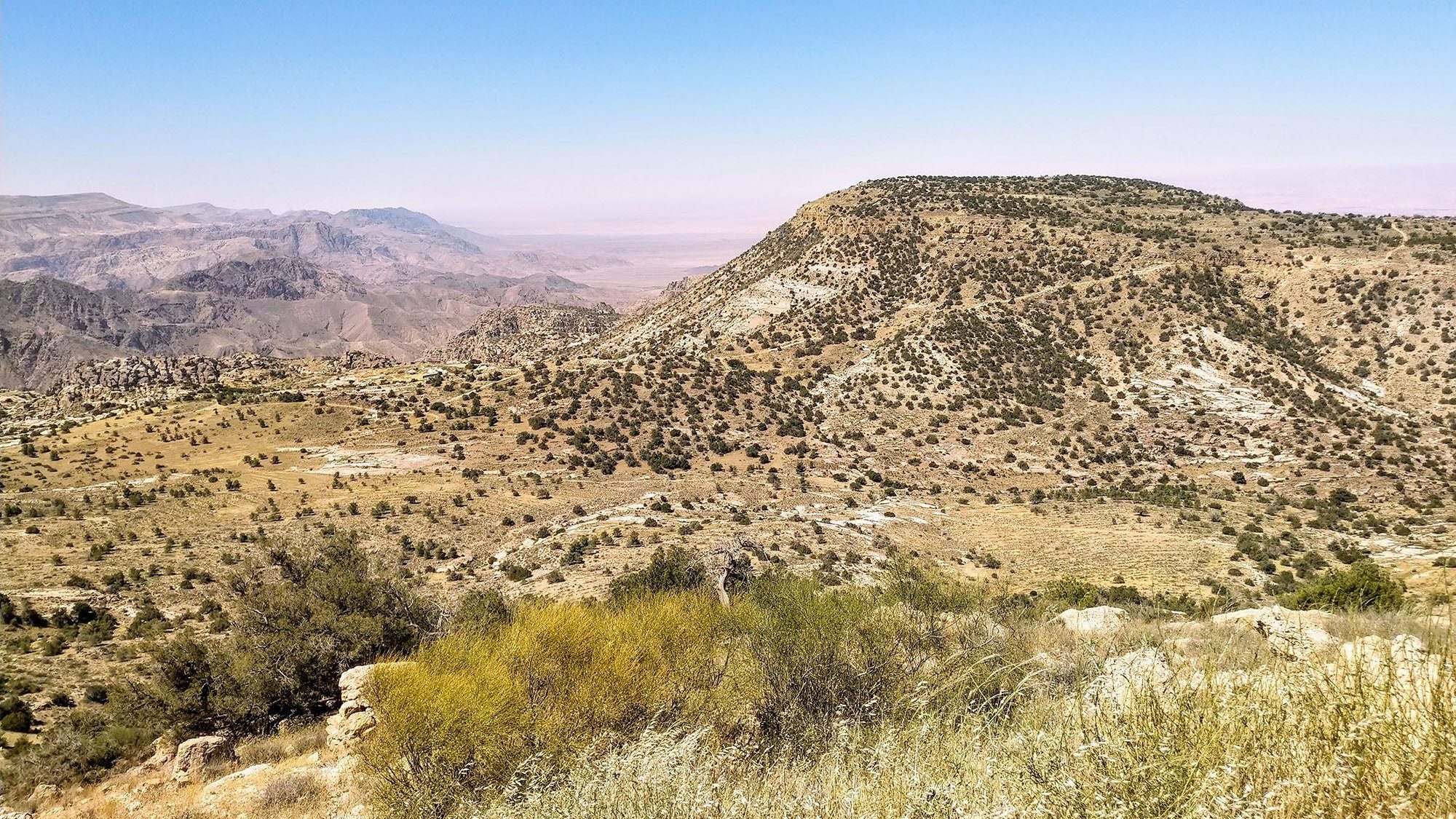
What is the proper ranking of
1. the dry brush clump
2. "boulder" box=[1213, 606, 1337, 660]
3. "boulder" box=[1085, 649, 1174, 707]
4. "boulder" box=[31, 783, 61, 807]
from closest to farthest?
the dry brush clump < "boulder" box=[1085, 649, 1174, 707] < "boulder" box=[1213, 606, 1337, 660] < "boulder" box=[31, 783, 61, 807]

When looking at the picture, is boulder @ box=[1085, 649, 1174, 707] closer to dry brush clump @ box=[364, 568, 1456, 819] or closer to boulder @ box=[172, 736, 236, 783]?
dry brush clump @ box=[364, 568, 1456, 819]

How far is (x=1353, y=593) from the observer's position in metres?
17.0

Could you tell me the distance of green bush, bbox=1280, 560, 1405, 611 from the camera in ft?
53.5

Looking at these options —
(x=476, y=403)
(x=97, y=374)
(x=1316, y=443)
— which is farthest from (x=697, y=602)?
(x=97, y=374)

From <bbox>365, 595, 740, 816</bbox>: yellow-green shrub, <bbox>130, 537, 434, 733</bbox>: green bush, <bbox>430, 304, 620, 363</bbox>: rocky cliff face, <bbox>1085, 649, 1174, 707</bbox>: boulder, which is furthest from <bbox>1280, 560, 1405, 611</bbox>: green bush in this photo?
<bbox>430, 304, 620, 363</bbox>: rocky cliff face

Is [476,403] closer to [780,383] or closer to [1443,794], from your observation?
[780,383]

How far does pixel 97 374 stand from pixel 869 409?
14250 cm

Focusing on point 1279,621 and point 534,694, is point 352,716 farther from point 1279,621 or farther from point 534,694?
point 1279,621

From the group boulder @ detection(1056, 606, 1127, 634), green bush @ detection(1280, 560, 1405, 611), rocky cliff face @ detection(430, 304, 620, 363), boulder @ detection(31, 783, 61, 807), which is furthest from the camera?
rocky cliff face @ detection(430, 304, 620, 363)

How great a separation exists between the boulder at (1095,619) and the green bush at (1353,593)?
521 cm

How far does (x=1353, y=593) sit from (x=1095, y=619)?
7607mm

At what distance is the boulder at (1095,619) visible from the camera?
572 inches

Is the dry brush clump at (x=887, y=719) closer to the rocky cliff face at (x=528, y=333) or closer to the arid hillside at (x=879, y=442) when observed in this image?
the arid hillside at (x=879, y=442)

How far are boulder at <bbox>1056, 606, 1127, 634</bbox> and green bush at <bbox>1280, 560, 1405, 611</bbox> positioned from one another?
205 inches
